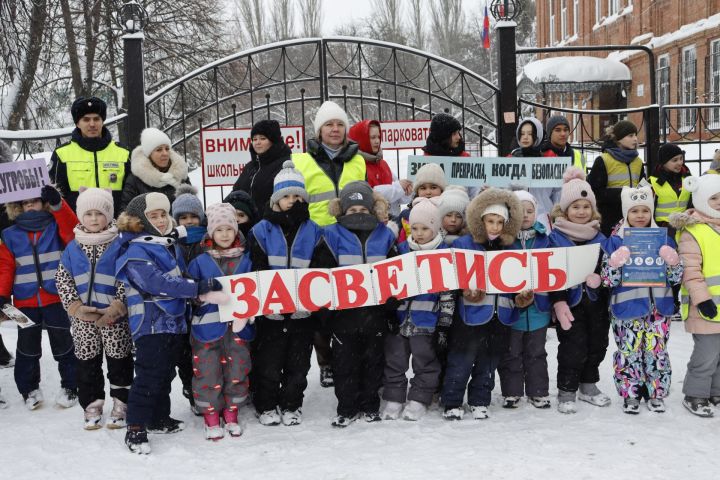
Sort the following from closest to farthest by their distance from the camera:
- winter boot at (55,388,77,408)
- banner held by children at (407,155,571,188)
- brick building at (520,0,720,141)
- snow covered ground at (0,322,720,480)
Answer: snow covered ground at (0,322,720,480), winter boot at (55,388,77,408), banner held by children at (407,155,571,188), brick building at (520,0,720,141)

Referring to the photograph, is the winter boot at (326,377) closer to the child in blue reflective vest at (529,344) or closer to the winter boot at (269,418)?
→ the winter boot at (269,418)

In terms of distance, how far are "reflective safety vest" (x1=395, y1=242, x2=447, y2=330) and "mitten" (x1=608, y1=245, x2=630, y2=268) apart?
106 cm

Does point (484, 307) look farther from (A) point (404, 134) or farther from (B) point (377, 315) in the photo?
(A) point (404, 134)

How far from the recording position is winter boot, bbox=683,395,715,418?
3979 mm

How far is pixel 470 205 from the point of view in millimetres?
4070

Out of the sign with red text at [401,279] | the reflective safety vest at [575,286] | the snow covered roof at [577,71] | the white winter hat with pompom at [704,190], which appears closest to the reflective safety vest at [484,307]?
the sign with red text at [401,279]

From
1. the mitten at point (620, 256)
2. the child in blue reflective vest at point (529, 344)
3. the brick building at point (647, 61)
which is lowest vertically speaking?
the child in blue reflective vest at point (529, 344)

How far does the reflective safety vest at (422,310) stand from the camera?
411 centimetres

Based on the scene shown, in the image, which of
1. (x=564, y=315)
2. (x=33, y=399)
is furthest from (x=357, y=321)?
(x=33, y=399)

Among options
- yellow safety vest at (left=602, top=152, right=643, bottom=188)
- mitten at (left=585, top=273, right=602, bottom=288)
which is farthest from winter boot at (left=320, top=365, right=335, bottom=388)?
yellow safety vest at (left=602, top=152, right=643, bottom=188)

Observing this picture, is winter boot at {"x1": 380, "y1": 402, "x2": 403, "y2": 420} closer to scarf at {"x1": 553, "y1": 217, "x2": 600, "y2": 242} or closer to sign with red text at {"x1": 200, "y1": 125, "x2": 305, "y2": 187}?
scarf at {"x1": 553, "y1": 217, "x2": 600, "y2": 242}

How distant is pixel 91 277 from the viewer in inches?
158

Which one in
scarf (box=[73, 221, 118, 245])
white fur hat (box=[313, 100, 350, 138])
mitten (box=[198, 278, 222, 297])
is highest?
white fur hat (box=[313, 100, 350, 138])

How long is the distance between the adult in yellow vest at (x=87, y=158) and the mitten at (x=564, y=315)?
3323mm
